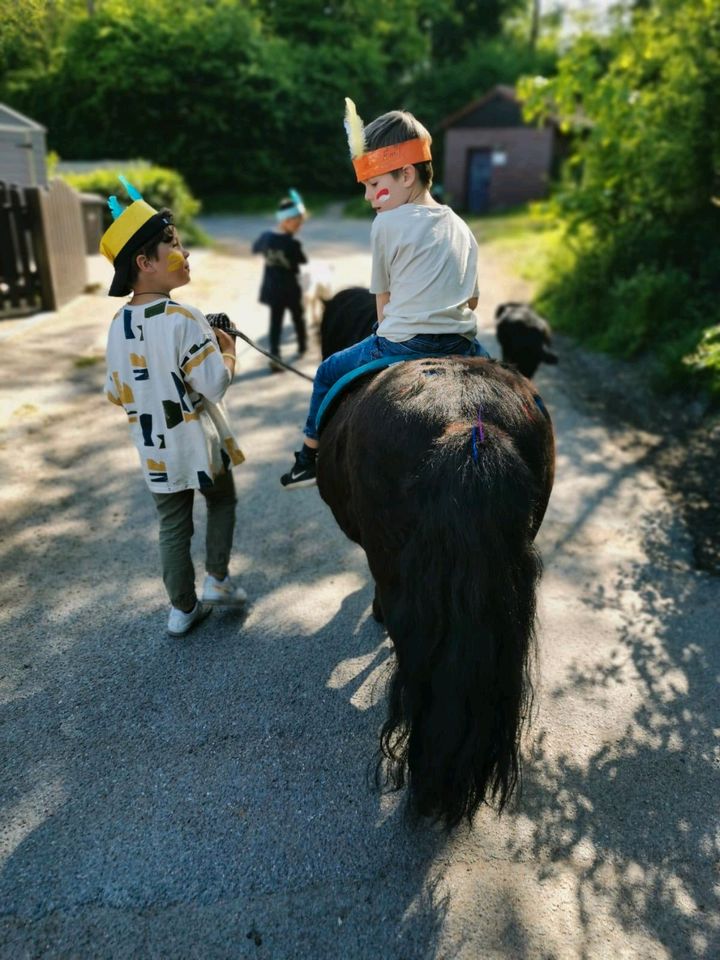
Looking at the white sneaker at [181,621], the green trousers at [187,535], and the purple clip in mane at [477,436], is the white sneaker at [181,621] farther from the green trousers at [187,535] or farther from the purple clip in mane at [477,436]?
the purple clip in mane at [477,436]

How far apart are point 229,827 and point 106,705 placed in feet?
2.94

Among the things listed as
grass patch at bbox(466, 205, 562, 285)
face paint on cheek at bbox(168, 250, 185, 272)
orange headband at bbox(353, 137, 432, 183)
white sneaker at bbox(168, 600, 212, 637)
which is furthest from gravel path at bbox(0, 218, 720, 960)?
grass patch at bbox(466, 205, 562, 285)

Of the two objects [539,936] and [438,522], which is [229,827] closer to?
[539,936]

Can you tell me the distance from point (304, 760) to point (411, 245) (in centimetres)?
212

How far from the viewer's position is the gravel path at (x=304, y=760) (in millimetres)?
2195

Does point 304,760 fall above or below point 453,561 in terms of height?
below

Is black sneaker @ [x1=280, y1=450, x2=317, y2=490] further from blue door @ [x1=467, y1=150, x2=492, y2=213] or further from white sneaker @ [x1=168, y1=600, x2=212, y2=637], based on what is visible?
blue door @ [x1=467, y1=150, x2=492, y2=213]

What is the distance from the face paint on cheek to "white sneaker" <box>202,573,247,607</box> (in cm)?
161

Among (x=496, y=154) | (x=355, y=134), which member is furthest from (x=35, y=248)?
(x=496, y=154)

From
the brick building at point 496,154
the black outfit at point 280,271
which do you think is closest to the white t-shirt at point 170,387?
the black outfit at point 280,271

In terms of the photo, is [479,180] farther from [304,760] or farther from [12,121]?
[304,760]

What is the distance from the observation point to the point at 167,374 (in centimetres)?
297

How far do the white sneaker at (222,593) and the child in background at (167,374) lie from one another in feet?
0.57

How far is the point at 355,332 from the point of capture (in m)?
3.99
